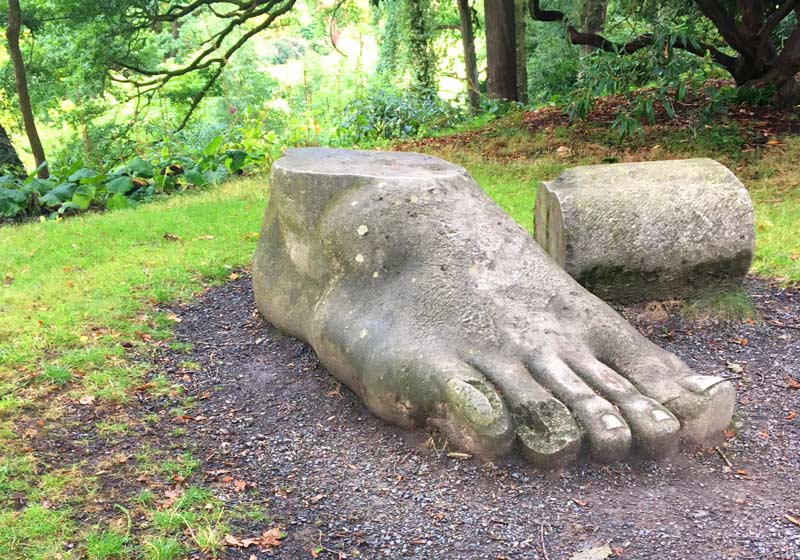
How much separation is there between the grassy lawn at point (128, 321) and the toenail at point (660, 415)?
5.19ft

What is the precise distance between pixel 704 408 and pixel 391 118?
907 cm

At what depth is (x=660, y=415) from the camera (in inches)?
109

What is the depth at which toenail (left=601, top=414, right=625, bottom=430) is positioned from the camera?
8.83 ft

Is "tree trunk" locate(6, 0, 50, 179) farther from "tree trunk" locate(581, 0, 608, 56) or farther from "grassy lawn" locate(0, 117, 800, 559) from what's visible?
"tree trunk" locate(581, 0, 608, 56)

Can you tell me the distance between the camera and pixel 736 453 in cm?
289

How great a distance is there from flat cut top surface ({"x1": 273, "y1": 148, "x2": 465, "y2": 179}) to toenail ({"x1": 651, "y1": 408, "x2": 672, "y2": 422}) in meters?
1.61

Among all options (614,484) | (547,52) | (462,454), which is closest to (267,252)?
(462,454)

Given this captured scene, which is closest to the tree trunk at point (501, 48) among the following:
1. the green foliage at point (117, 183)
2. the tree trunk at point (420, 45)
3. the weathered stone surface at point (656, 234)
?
the tree trunk at point (420, 45)

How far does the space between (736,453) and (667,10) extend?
23.5 feet

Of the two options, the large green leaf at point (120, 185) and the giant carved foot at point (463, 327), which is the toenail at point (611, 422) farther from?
the large green leaf at point (120, 185)

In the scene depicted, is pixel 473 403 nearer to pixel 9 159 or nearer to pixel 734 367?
pixel 734 367

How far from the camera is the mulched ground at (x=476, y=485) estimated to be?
2.44 m

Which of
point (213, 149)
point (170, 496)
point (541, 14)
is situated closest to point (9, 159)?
point (213, 149)

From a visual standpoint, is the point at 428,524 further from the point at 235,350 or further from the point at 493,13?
the point at 493,13
